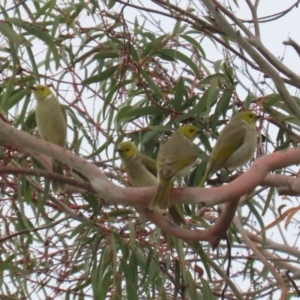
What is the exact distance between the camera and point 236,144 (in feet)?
9.66

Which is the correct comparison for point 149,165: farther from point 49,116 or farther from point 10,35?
point 10,35

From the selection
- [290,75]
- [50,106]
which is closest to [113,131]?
[50,106]

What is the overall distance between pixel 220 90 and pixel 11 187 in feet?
3.29

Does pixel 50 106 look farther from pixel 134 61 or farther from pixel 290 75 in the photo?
pixel 290 75

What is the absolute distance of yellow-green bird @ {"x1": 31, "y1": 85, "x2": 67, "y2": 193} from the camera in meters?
3.18

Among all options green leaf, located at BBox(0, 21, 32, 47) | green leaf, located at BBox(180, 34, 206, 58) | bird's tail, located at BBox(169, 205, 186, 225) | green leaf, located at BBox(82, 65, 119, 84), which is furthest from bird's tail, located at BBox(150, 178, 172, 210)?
green leaf, located at BBox(180, 34, 206, 58)

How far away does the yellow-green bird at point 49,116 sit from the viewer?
3180mm

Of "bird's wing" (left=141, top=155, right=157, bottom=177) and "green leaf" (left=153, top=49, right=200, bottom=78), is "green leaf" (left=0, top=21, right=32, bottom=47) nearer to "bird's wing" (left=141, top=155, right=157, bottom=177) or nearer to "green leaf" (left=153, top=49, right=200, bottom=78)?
"bird's wing" (left=141, top=155, right=157, bottom=177)

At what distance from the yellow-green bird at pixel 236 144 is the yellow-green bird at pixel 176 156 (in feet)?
0.28

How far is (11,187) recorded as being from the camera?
3504 millimetres

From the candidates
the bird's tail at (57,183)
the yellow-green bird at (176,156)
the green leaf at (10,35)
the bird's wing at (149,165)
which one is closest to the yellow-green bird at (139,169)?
the bird's wing at (149,165)

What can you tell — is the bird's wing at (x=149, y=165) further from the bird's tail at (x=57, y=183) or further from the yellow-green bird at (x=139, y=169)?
the bird's tail at (x=57, y=183)

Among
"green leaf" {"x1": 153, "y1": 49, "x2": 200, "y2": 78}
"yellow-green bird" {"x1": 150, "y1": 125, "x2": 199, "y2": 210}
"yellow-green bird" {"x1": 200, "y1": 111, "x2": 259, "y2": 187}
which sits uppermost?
"green leaf" {"x1": 153, "y1": 49, "x2": 200, "y2": 78}

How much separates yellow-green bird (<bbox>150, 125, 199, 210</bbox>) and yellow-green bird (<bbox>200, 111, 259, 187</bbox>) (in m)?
0.09
